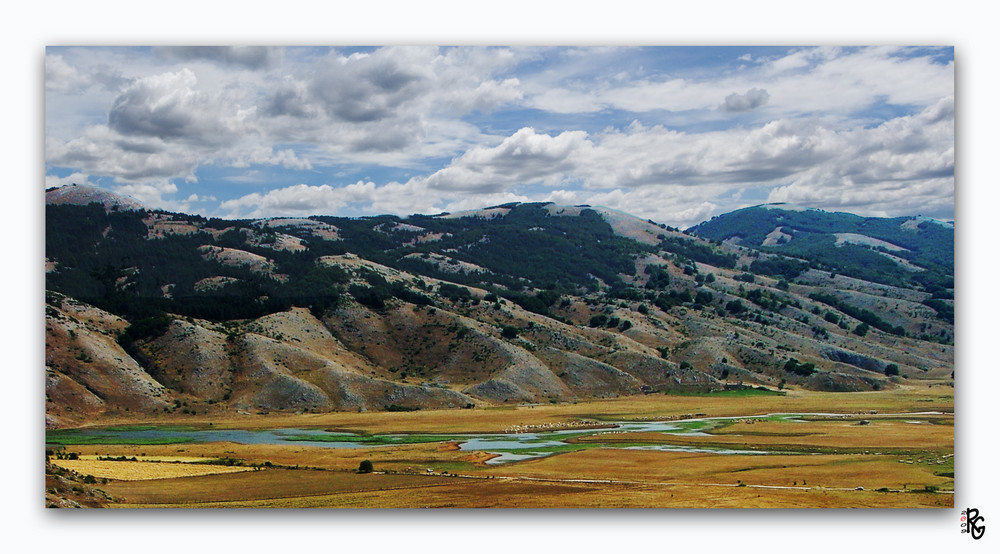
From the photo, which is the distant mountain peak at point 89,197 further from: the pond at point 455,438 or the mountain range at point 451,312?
the pond at point 455,438

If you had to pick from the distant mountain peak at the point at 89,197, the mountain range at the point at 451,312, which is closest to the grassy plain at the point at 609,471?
the mountain range at the point at 451,312

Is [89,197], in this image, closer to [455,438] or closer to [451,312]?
[455,438]

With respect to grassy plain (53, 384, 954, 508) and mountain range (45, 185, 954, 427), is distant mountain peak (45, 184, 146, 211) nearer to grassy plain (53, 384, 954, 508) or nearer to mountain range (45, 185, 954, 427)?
mountain range (45, 185, 954, 427)

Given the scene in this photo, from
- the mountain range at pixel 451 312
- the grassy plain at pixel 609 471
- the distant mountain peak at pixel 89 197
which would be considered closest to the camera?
the grassy plain at pixel 609 471

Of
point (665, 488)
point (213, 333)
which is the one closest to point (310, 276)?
point (213, 333)

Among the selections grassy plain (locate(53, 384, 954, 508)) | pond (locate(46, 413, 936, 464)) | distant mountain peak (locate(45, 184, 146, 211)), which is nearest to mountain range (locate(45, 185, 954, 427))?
distant mountain peak (locate(45, 184, 146, 211))

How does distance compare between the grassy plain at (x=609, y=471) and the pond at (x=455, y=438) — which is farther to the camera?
the pond at (x=455, y=438)
